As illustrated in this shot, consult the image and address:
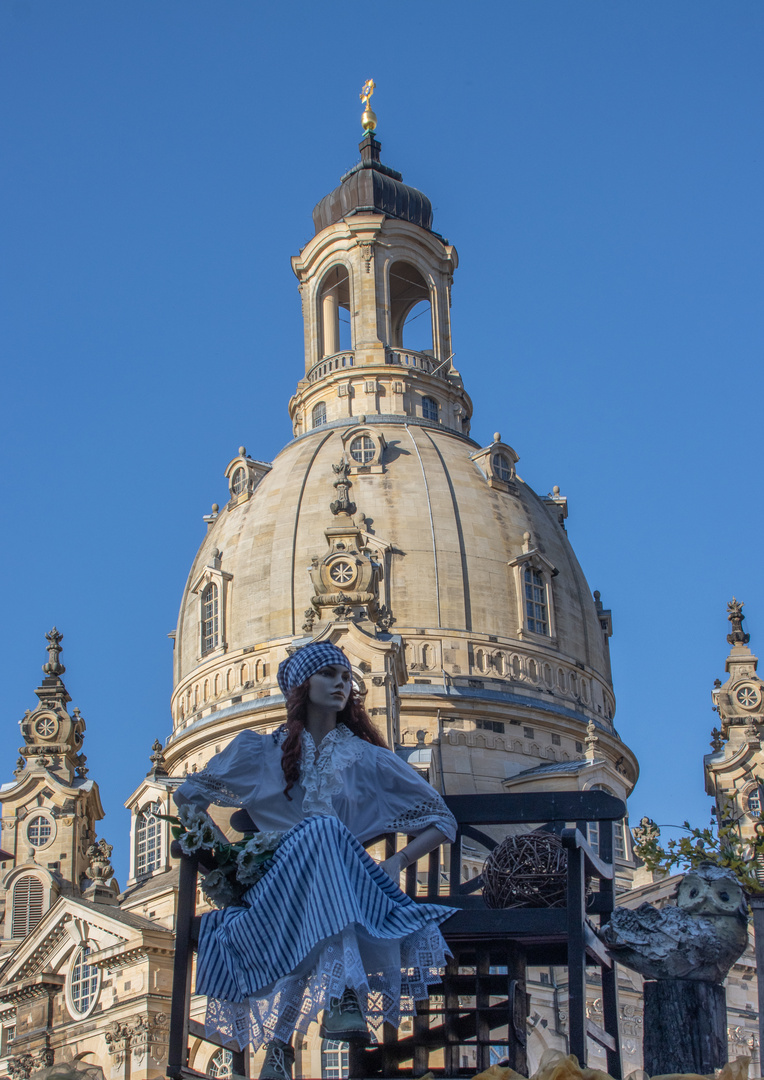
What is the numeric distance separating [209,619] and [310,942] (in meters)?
43.5

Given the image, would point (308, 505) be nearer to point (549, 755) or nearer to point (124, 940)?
point (549, 755)

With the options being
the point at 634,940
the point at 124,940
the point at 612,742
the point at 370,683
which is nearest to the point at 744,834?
the point at 612,742

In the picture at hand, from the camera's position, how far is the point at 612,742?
49.3 metres

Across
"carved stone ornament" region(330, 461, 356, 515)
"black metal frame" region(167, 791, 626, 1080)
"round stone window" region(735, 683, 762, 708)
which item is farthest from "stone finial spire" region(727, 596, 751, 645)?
"black metal frame" region(167, 791, 626, 1080)

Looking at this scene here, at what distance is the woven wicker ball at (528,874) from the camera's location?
9.35 m

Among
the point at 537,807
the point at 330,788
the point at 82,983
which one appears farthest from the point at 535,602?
the point at 330,788

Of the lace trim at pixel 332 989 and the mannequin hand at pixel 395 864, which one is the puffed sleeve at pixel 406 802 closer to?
the mannequin hand at pixel 395 864

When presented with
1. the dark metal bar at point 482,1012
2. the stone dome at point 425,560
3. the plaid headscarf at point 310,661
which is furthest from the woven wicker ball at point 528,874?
the stone dome at point 425,560

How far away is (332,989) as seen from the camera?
7.55 m

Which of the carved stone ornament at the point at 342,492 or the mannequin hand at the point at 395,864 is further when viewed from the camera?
the carved stone ornament at the point at 342,492

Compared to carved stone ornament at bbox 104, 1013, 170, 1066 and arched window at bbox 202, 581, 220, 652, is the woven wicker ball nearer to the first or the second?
carved stone ornament at bbox 104, 1013, 170, 1066

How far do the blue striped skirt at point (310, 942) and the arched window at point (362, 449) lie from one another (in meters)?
43.0

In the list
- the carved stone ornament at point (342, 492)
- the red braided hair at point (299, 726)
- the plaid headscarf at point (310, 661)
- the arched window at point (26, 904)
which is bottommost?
the red braided hair at point (299, 726)

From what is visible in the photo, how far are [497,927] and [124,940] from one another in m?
31.8
